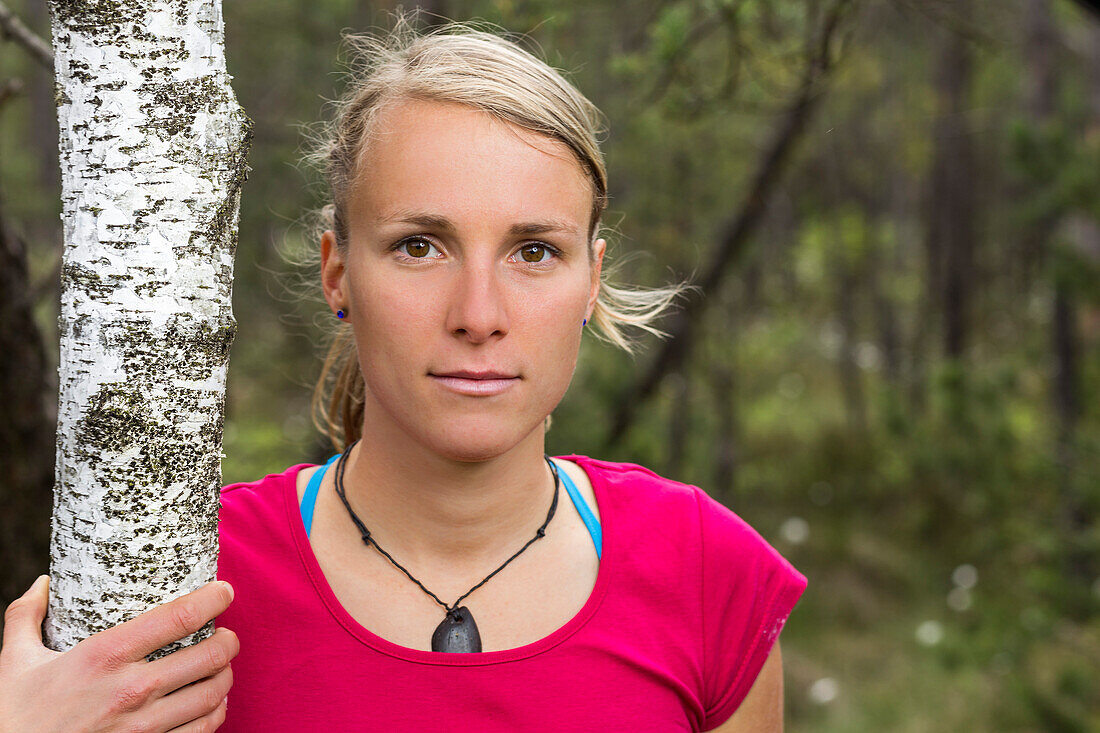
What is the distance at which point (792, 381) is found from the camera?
599 inches

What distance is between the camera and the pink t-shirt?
1590 mm

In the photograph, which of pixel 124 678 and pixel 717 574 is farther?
pixel 717 574

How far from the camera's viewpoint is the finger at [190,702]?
132 cm

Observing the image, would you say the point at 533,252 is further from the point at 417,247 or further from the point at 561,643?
the point at 561,643

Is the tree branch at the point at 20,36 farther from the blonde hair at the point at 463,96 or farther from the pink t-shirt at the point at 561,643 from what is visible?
the pink t-shirt at the point at 561,643

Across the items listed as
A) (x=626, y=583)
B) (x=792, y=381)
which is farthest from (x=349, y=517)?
(x=792, y=381)

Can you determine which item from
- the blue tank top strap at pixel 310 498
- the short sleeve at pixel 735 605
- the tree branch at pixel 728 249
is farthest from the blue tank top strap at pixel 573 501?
the tree branch at pixel 728 249

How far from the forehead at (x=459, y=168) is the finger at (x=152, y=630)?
686 millimetres

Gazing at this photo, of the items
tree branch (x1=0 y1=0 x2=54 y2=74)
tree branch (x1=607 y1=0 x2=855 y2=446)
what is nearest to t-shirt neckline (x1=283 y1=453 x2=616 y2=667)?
tree branch (x1=0 y1=0 x2=54 y2=74)

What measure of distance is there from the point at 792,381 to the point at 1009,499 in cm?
858

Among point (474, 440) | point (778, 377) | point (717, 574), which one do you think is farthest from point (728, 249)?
point (778, 377)

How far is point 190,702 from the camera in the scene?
1.36m

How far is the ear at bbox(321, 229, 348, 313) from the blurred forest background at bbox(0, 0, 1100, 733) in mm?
277

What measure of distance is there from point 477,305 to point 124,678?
742 mm
